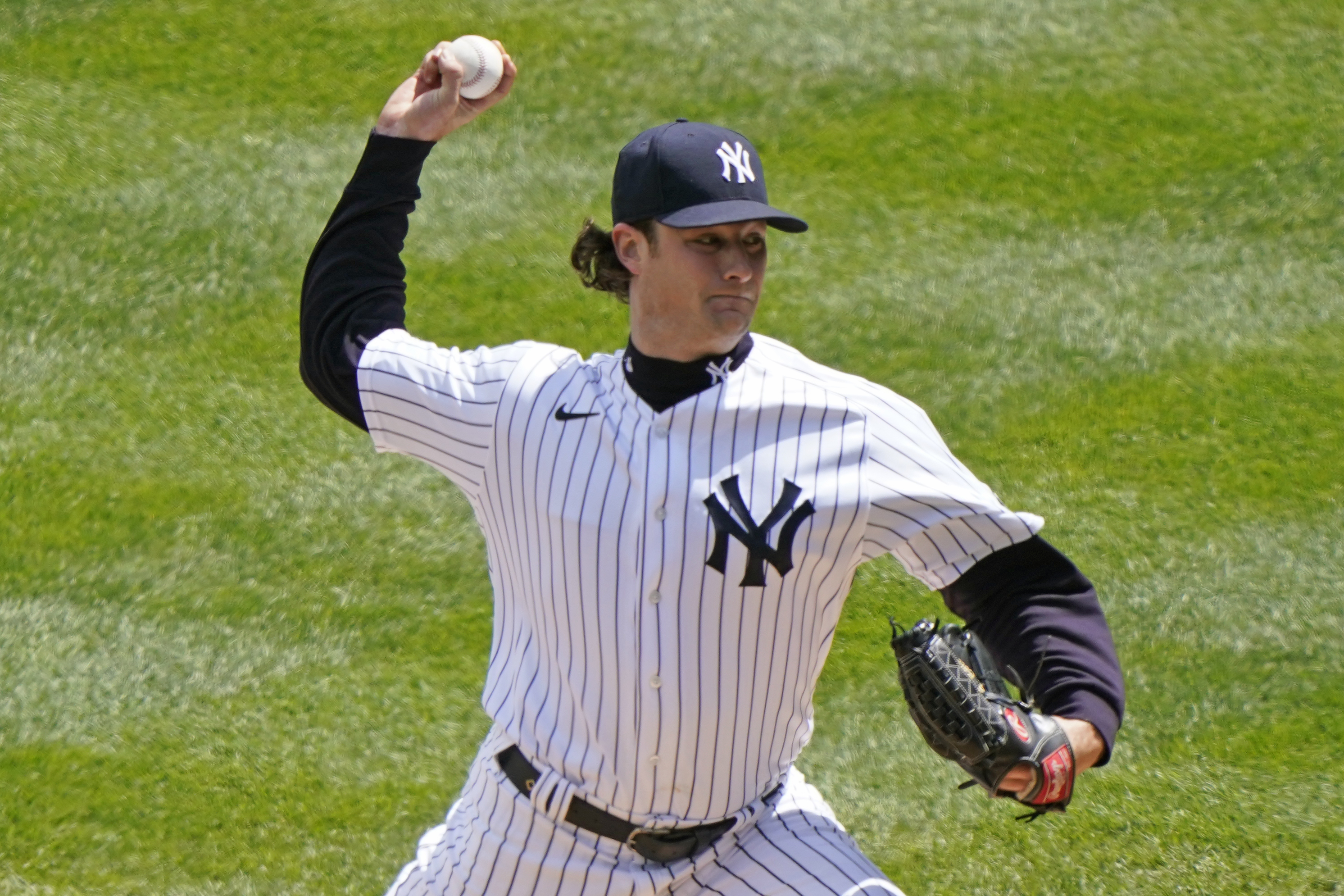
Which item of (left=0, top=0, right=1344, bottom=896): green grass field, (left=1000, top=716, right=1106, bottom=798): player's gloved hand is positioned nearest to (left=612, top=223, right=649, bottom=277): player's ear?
(left=1000, top=716, right=1106, bottom=798): player's gloved hand

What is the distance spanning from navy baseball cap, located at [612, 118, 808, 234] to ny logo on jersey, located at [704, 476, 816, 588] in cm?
49

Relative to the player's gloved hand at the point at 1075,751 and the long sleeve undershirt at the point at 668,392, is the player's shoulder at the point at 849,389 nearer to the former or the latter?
the long sleeve undershirt at the point at 668,392

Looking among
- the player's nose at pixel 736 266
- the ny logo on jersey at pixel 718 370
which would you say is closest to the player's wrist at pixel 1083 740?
the ny logo on jersey at pixel 718 370

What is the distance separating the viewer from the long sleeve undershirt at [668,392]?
110 inches

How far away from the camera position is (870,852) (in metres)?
4.39

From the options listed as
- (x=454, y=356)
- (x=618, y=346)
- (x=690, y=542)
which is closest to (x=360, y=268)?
(x=454, y=356)

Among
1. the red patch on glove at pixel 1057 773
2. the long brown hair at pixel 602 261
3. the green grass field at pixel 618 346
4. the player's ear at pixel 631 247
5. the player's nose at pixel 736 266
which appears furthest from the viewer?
the green grass field at pixel 618 346

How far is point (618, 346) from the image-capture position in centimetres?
593

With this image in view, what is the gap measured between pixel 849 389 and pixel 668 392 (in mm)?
316

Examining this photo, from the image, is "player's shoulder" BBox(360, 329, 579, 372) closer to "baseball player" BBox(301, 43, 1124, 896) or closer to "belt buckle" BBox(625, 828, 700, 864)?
"baseball player" BBox(301, 43, 1124, 896)

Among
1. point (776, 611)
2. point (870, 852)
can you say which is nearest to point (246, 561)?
point (870, 852)

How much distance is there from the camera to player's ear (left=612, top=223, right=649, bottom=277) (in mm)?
2963

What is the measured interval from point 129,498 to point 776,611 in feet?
10.8

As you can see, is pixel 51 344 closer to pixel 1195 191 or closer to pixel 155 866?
pixel 155 866
